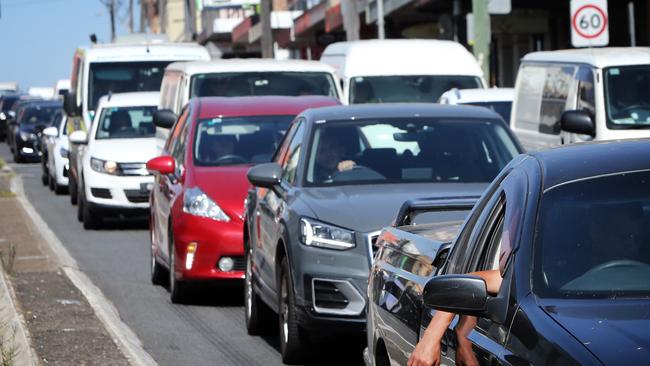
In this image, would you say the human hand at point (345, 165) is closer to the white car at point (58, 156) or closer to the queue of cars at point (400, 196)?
the queue of cars at point (400, 196)

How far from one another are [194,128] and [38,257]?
3.99 m

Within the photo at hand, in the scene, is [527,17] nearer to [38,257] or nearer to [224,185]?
[38,257]

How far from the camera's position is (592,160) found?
562 centimetres

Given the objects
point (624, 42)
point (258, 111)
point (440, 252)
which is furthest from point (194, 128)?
point (624, 42)

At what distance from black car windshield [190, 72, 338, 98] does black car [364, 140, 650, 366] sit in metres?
12.8

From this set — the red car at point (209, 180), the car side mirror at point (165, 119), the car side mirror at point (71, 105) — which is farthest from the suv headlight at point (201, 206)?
the car side mirror at point (71, 105)

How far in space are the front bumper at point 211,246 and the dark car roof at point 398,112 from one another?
168cm

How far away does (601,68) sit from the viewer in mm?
16219

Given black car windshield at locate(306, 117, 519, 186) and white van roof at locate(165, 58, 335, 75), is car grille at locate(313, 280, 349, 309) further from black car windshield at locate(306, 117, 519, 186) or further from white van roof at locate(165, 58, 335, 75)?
white van roof at locate(165, 58, 335, 75)

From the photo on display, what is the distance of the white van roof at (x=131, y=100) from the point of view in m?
24.5

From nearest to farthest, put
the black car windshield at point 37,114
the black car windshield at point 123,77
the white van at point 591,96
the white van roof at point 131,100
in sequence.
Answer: the white van at point 591,96 < the white van roof at point 131,100 < the black car windshield at point 123,77 < the black car windshield at point 37,114

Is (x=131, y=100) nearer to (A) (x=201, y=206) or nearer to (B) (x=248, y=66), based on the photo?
(B) (x=248, y=66)

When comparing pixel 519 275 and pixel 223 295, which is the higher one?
pixel 519 275

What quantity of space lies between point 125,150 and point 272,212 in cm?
1215
